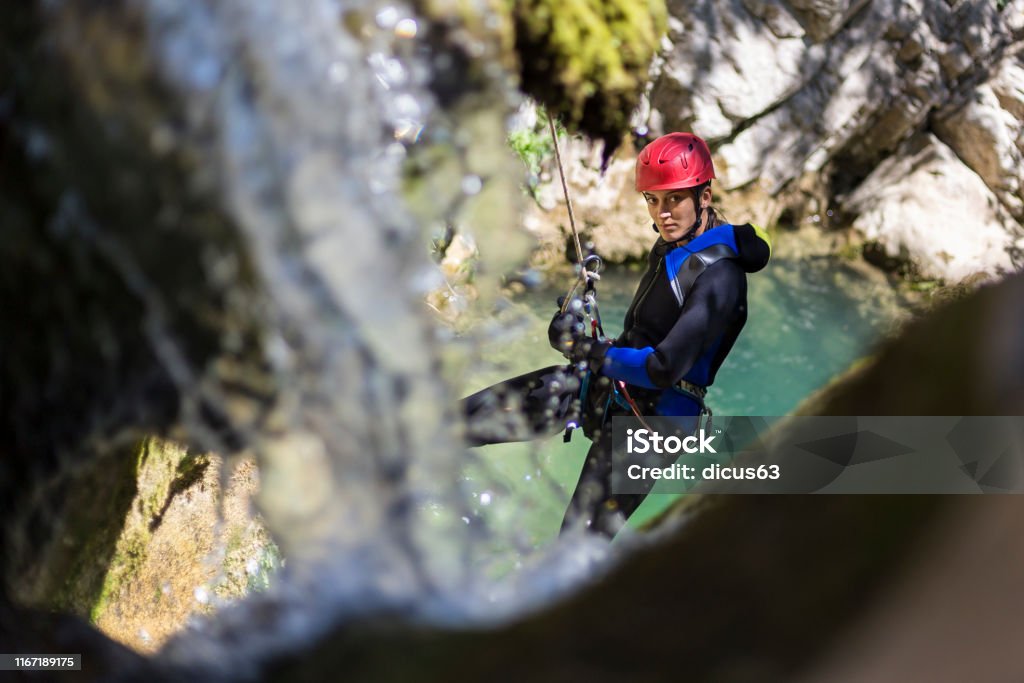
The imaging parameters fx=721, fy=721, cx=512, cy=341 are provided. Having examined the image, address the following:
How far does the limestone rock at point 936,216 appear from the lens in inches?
241

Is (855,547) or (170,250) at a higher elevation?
(855,547)

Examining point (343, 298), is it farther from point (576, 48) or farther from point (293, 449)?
point (576, 48)

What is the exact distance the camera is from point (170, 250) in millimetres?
1461

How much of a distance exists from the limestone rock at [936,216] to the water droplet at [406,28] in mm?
5666

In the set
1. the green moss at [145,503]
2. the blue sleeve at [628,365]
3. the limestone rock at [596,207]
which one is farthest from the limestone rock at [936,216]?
the green moss at [145,503]

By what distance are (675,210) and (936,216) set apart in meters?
4.87

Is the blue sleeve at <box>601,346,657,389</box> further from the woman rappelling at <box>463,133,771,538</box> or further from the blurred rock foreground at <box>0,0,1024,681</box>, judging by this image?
the blurred rock foreground at <box>0,0,1024,681</box>

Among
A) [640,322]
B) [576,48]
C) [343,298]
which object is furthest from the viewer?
[640,322]

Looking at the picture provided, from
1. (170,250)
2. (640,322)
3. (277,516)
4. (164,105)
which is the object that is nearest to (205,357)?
(170,250)

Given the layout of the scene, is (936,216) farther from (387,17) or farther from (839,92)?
(387,17)

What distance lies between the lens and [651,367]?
2.42 m

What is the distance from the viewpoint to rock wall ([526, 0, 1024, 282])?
6023mm

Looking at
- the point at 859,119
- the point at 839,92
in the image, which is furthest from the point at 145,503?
the point at 859,119

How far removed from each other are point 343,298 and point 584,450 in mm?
2687
